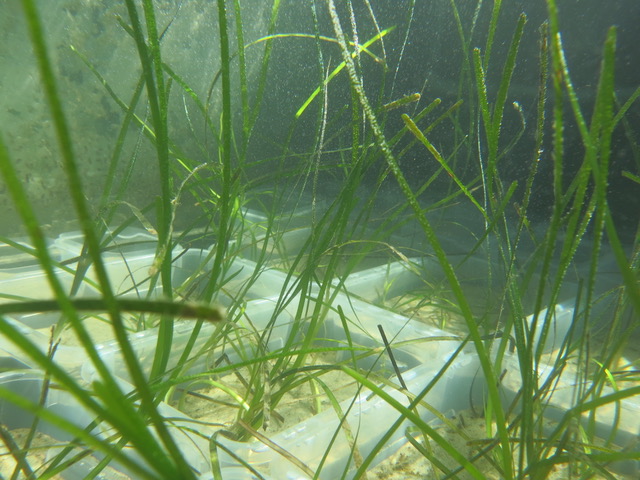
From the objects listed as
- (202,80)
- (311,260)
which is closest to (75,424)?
(311,260)

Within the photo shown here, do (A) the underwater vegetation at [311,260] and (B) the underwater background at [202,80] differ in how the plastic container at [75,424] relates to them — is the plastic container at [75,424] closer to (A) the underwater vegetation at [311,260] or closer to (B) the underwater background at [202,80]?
(A) the underwater vegetation at [311,260]

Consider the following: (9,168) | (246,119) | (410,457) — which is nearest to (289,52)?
(246,119)

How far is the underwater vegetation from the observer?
412mm

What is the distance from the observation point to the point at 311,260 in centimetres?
76

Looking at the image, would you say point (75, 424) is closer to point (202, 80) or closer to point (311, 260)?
point (311, 260)

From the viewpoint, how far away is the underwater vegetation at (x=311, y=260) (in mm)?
412

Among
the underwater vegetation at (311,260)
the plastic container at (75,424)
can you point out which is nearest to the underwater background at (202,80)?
the underwater vegetation at (311,260)

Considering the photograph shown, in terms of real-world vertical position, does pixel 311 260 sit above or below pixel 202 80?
below

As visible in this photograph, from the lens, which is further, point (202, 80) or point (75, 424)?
point (202, 80)

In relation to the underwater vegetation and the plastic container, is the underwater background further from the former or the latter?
the plastic container

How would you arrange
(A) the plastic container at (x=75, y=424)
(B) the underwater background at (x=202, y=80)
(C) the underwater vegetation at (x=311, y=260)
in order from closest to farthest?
(C) the underwater vegetation at (x=311, y=260) < (A) the plastic container at (x=75, y=424) < (B) the underwater background at (x=202, y=80)

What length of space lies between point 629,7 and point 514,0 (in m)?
0.48

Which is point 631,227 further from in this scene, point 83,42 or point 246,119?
point 83,42

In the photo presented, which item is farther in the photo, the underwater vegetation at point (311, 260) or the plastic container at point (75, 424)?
the plastic container at point (75, 424)
